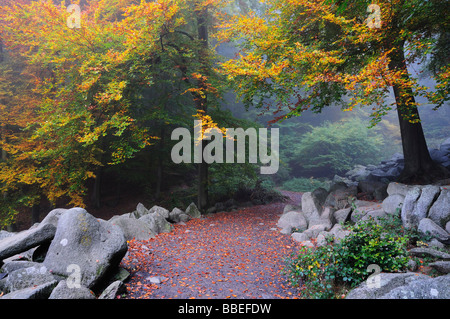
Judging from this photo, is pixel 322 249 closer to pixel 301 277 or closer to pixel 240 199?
pixel 301 277

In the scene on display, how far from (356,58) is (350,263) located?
523 cm

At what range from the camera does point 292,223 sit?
715 centimetres

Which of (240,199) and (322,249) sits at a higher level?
(322,249)

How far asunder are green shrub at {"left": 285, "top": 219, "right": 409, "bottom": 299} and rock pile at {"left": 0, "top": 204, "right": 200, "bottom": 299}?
8.83 feet

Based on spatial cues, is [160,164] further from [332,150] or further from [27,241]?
[332,150]

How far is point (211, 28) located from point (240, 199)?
8.41 m

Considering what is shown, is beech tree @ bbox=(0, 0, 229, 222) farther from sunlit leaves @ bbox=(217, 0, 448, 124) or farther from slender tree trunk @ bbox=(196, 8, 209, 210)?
sunlit leaves @ bbox=(217, 0, 448, 124)

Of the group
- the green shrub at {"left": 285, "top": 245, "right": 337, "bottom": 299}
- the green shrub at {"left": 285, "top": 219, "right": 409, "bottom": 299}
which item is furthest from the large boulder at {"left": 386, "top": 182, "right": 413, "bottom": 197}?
the green shrub at {"left": 285, "top": 245, "right": 337, "bottom": 299}

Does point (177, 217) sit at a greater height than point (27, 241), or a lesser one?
lesser

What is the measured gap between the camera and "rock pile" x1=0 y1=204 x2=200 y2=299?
3006 mm

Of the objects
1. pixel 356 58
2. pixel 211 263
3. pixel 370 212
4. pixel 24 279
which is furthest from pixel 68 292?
pixel 356 58

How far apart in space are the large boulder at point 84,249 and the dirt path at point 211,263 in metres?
0.54
